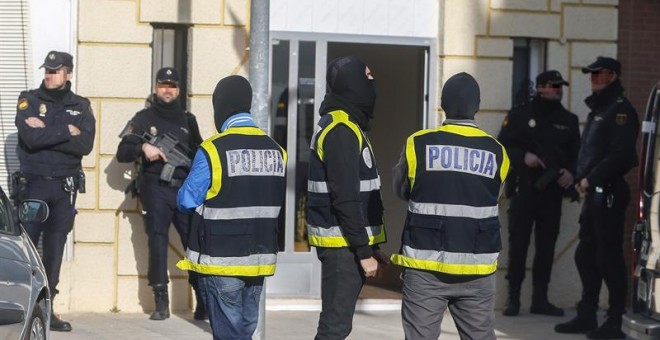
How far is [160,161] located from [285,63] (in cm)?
166

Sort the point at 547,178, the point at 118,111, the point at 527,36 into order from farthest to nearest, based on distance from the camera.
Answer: the point at 527,36 → the point at 547,178 → the point at 118,111

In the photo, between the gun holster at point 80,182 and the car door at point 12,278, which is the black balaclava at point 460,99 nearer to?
the car door at point 12,278

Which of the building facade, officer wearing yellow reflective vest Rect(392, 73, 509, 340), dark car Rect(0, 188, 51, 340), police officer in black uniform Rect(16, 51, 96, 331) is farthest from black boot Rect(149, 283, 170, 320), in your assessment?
officer wearing yellow reflective vest Rect(392, 73, 509, 340)

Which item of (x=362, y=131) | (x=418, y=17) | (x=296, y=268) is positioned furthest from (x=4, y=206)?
(x=418, y=17)

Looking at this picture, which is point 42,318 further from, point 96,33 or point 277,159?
point 96,33

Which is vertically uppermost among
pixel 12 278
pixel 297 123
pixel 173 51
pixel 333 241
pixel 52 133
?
pixel 173 51

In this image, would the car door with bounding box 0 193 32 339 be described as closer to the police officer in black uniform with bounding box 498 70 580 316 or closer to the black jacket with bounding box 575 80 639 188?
the black jacket with bounding box 575 80 639 188

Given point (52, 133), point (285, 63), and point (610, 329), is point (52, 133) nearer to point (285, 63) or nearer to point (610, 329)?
point (285, 63)

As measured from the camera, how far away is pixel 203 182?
687 centimetres

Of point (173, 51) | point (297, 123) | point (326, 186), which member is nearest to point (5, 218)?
point (326, 186)

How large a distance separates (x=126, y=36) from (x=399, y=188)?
4768mm

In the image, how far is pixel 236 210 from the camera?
6914 mm

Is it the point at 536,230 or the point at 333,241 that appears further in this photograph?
the point at 536,230

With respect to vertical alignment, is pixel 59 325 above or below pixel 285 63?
below
